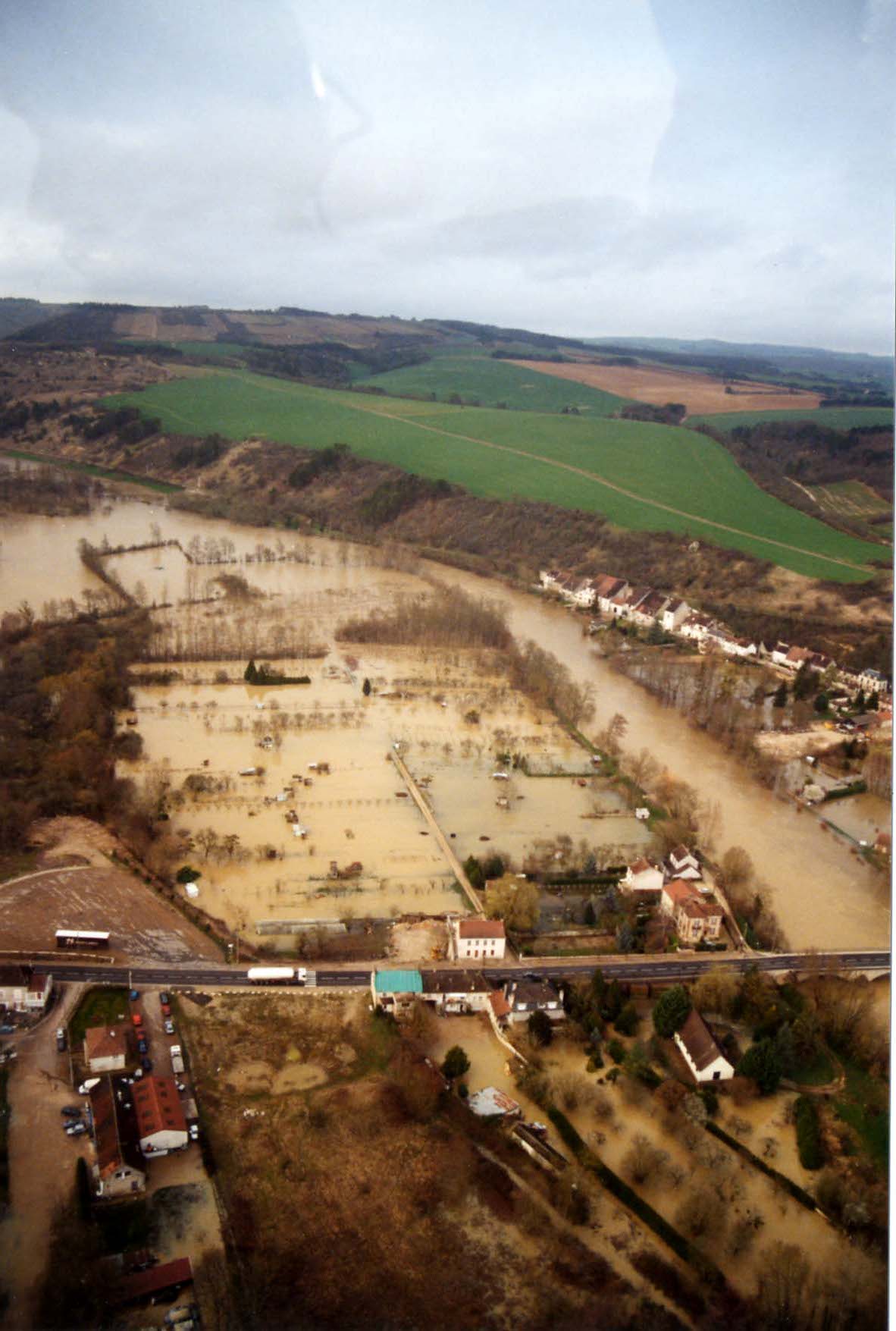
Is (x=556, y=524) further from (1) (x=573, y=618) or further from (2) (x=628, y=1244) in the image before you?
(2) (x=628, y=1244)

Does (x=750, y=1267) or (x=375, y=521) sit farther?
(x=375, y=521)

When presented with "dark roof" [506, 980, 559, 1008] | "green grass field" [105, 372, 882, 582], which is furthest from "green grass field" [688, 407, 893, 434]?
"dark roof" [506, 980, 559, 1008]

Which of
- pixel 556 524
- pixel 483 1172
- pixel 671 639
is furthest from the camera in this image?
pixel 556 524

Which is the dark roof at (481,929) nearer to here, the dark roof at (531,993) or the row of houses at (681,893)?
the dark roof at (531,993)

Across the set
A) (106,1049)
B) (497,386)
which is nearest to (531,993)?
(106,1049)

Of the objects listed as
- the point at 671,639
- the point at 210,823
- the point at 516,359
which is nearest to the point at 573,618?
the point at 671,639

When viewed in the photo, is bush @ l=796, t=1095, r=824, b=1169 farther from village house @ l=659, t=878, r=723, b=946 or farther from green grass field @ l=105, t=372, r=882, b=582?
green grass field @ l=105, t=372, r=882, b=582

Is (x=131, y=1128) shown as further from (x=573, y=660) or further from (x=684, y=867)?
(x=573, y=660)

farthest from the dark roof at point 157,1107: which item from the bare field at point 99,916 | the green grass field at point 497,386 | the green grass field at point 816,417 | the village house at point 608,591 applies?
the green grass field at point 497,386
